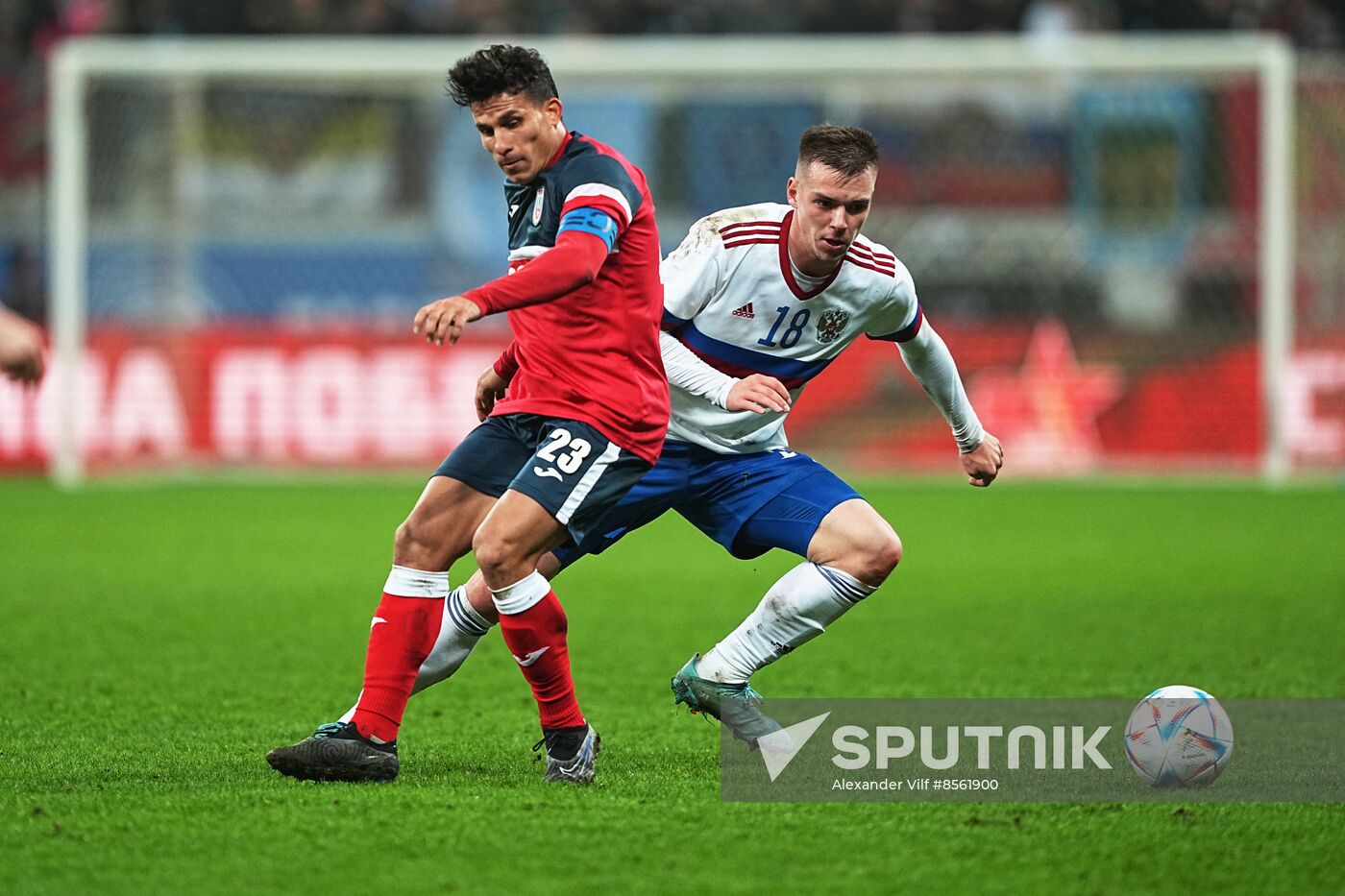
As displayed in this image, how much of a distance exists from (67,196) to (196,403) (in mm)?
2082

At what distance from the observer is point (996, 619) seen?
834cm

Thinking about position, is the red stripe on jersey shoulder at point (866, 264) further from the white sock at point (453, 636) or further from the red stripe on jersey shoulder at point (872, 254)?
the white sock at point (453, 636)

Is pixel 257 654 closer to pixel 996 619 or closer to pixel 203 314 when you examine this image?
pixel 996 619

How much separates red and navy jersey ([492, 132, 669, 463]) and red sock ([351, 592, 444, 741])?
624mm

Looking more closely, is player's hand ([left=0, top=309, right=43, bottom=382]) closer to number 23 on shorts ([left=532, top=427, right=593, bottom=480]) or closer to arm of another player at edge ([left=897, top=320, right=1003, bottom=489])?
number 23 on shorts ([left=532, top=427, right=593, bottom=480])

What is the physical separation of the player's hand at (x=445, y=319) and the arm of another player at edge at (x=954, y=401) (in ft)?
6.22

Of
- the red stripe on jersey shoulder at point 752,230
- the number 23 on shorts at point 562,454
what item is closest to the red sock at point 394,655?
the number 23 on shorts at point 562,454

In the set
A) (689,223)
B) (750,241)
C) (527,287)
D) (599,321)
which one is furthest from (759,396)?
(689,223)

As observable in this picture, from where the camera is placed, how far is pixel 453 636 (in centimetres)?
522

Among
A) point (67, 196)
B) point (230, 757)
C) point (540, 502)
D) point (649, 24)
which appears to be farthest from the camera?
point (649, 24)

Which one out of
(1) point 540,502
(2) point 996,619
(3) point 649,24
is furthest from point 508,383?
(3) point 649,24

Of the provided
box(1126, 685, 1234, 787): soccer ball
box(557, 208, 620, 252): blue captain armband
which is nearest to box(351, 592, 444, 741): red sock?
box(557, 208, 620, 252): blue captain armband

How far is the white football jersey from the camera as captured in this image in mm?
5367

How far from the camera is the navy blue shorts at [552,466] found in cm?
473
